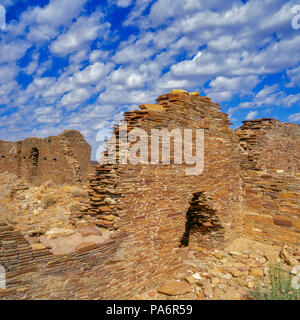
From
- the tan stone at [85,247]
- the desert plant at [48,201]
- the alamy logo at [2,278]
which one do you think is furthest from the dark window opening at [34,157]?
the alamy logo at [2,278]

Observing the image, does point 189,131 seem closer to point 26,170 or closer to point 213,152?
point 213,152

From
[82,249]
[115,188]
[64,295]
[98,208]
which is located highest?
[115,188]

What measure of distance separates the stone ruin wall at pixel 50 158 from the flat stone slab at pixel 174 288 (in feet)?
30.8

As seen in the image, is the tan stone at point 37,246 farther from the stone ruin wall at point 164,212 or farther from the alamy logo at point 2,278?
the alamy logo at point 2,278

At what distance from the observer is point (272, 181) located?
26.4 feet

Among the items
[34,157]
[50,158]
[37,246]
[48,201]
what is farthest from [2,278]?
[34,157]

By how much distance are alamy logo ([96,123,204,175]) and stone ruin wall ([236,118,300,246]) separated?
119 inches

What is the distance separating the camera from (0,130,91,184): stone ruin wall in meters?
15.1

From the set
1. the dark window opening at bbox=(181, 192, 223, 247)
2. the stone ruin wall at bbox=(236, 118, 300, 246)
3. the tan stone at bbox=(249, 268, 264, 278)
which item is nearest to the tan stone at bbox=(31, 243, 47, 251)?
the dark window opening at bbox=(181, 192, 223, 247)

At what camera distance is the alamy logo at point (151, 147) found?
545 cm

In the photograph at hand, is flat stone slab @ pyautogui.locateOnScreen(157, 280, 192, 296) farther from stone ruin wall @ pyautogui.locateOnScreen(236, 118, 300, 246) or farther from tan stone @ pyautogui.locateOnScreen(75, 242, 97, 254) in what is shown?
stone ruin wall @ pyautogui.locateOnScreen(236, 118, 300, 246)

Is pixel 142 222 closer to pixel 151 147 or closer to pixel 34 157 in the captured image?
pixel 151 147

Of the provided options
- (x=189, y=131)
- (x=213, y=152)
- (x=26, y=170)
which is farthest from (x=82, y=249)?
(x=26, y=170)

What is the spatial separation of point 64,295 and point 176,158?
12.7 feet
